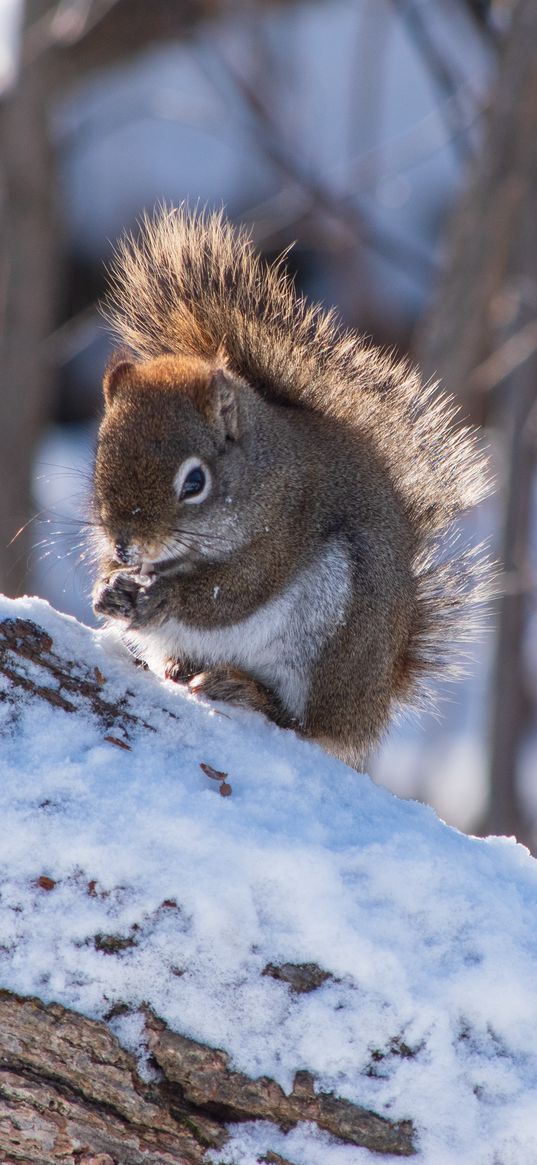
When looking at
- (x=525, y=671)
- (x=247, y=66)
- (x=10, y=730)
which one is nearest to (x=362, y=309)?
(x=247, y=66)

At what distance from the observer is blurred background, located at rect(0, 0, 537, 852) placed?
14.2 ft

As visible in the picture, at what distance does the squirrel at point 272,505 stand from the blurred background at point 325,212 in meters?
0.26

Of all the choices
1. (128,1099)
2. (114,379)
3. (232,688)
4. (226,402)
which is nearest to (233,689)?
(232,688)

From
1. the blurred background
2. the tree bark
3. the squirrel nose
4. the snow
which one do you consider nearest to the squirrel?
the squirrel nose

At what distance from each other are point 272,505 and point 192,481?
0.18 metres

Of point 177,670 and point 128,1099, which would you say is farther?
point 177,670

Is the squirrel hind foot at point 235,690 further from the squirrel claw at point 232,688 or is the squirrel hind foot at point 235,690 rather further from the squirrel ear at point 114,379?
the squirrel ear at point 114,379

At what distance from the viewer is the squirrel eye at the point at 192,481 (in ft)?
7.78

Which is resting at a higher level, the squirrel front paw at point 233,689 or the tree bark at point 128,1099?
the squirrel front paw at point 233,689

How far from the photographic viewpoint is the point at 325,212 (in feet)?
14.9

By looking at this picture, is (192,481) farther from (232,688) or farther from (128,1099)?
(128,1099)

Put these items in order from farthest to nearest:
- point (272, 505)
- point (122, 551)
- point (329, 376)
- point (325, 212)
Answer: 1. point (325, 212)
2. point (329, 376)
3. point (272, 505)
4. point (122, 551)

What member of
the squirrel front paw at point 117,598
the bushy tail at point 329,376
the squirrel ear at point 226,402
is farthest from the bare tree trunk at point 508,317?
the squirrel front paw at point 117,598

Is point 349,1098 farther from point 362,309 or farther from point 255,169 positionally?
point 255,169
